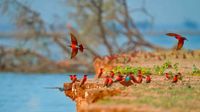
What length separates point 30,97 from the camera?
20453 millimetres

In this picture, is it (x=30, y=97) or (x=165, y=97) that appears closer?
(x=165, y=97)

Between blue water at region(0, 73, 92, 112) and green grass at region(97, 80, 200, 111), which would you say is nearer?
green grass at region(97, 80, 200, 111)

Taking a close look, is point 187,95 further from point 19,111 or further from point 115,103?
point 19,111

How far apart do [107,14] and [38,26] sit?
9.97ft

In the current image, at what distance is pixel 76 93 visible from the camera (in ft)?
36.2

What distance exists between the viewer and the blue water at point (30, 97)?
17672 mm

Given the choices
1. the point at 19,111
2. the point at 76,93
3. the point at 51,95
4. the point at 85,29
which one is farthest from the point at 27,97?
the point at 85,29

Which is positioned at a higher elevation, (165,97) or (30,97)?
(30,97)

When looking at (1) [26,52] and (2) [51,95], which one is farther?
(1) [26,52]

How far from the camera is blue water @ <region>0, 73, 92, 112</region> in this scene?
1767 cm

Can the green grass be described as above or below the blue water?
below

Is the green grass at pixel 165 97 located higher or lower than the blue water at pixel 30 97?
lower

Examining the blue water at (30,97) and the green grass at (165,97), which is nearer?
the green grass at (165,97)

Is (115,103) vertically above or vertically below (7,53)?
below
